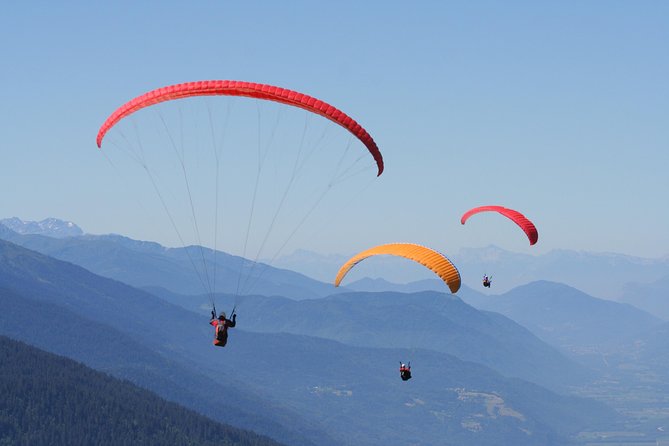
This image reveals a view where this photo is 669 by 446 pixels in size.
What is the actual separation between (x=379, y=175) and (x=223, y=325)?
12.7 metres

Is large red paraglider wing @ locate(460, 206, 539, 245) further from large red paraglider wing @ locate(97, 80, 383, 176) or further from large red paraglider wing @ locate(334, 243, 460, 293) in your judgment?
large red paraglider wing @ locate(97, 80, 383, 176)

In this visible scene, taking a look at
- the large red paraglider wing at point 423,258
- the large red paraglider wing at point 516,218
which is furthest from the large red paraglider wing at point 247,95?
the large red paraglider wing at point 516,218

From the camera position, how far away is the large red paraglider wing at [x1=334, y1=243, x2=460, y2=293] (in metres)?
58.2

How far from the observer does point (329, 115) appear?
155 ft

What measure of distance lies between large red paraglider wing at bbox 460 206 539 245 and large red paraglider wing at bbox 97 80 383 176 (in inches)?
1236

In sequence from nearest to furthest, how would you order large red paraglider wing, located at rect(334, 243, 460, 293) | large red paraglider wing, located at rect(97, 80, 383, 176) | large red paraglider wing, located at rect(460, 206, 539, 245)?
large red paraglider wing, located at rect(97, 80, 383, 176)
large red paraglider wing, located at rect(334, 243, 460, 293)
large red paraglider wing, located at rect(460, 206, 539, 245)

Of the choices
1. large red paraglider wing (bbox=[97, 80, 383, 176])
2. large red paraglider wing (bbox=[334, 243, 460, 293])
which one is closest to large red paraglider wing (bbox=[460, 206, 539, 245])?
large red paraglider wing (bbox=[334, 243, 460, 293])

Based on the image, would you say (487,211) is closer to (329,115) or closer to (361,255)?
(361,255)

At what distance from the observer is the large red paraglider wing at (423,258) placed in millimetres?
58156

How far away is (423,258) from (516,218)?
21.3 metres

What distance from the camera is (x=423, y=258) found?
6100 centimetres

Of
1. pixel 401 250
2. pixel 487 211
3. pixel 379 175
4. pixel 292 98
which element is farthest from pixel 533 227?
pixel 292 98

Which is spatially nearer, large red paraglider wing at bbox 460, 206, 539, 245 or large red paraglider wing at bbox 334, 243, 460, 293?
large red paraglider wing at bbox 334, 243, 460, 293

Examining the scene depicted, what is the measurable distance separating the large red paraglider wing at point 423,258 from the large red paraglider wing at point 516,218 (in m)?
14.6
